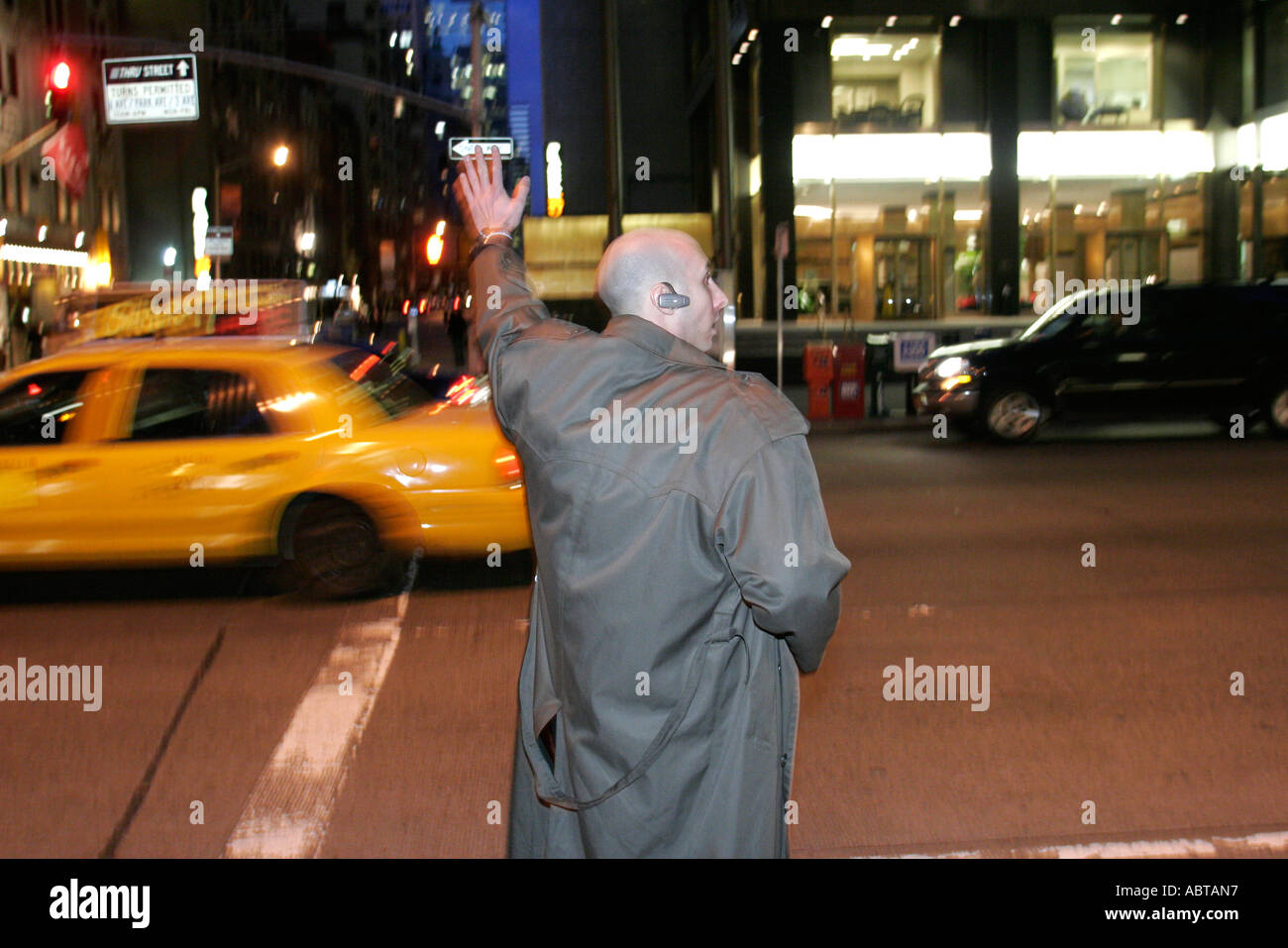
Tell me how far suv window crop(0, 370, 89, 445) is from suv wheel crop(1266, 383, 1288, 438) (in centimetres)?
1353

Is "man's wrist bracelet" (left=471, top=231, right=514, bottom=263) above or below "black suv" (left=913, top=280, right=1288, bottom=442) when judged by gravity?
above

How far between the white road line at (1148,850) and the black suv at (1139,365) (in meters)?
11.9

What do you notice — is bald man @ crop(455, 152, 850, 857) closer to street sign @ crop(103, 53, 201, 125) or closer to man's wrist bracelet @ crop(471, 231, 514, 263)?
man's wrist bracelet @ crop(471, 231, 514, 263)

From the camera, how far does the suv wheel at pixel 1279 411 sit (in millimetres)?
15758

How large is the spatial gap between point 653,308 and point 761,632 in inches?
26.4

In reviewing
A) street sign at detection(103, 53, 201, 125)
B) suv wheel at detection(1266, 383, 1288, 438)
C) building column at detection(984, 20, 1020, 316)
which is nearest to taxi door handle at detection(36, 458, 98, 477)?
street sign at detection(103, 53, 201, 125)

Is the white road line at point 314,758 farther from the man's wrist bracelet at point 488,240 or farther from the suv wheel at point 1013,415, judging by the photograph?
the suv wheel at point 1013,415

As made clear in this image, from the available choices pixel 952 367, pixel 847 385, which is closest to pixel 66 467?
pixel 952 367

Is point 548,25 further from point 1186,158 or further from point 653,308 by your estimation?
point 653,308

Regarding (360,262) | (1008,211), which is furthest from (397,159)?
(1008,211)

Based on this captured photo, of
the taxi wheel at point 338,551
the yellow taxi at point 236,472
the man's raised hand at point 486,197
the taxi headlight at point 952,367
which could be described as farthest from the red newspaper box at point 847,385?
the man's raised hand at point 486,197

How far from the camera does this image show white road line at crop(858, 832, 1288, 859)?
4297 mm

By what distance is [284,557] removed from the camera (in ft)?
26.9
